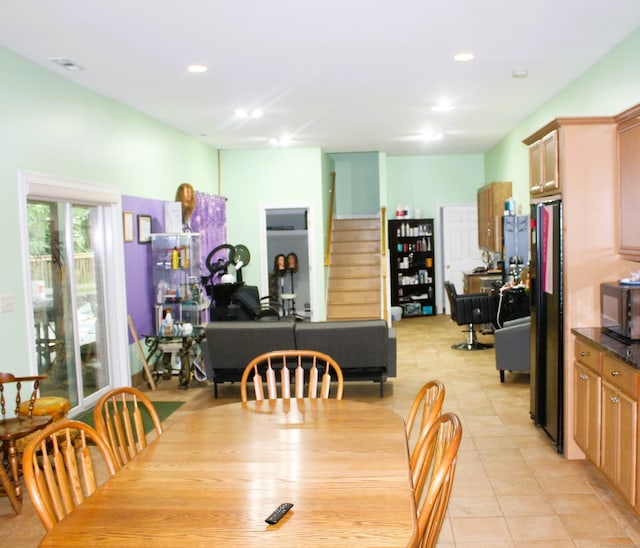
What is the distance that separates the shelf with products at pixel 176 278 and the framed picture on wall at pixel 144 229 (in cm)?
7

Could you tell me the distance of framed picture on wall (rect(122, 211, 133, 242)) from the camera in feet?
21.8

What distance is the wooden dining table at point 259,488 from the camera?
1.75m

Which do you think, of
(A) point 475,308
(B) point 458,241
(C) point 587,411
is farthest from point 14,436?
(B) point 458,241

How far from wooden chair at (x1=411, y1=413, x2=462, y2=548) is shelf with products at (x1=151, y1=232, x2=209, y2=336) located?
526 cm

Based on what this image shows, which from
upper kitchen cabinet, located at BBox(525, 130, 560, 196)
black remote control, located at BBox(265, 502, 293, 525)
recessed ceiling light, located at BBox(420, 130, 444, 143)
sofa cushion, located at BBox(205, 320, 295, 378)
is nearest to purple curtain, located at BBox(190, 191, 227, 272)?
sofa cushion, located at BBox(205, 320, 295, 378)

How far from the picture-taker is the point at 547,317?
463cm

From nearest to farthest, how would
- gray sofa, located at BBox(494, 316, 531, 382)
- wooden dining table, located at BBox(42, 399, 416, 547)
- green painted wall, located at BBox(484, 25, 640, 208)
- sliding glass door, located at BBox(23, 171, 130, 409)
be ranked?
wooden dining table, located at BBox(42, 399, 416, 547) < green painted wall, located at BBox(484, 25, 640, 208) < sliding glass door, located at BBox(23, 171, 130, 409) < gray sofa, located at BBox(494, 316, 531, 382)

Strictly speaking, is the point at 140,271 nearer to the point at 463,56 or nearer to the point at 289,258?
the point at 463,56

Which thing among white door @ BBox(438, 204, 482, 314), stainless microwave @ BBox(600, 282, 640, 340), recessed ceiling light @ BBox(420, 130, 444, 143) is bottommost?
stainless microwave @ BBox(600, 282, 640, 340)

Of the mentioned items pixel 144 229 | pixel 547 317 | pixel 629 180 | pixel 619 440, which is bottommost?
pixel 619 440

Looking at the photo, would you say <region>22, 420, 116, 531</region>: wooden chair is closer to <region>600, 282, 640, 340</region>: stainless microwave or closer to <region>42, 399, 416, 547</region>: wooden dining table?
<region>42, 399, 416, 547</region>: wooden dining table

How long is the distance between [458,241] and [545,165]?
733cm

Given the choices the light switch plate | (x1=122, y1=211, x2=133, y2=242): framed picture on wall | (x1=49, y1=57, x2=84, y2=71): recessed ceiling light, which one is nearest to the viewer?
the light switch plate

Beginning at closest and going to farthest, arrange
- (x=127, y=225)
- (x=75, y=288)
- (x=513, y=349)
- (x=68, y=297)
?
(x=68, y=297)
(x=75, y=288)
(x=513, y=349)
(x=127, y=225)
